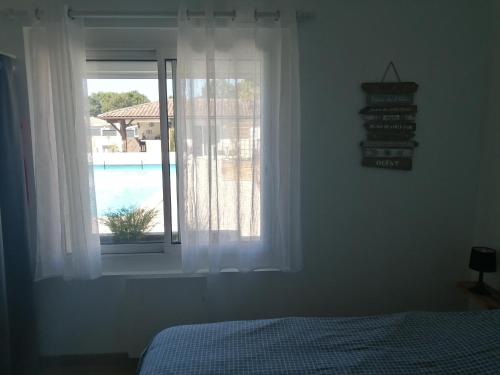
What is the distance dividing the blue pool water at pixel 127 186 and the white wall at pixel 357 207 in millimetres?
506

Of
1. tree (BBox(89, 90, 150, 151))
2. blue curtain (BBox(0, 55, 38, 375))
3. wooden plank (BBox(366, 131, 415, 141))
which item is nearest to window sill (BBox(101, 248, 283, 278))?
blue curtain (BBox(0, 55, 38, 375))

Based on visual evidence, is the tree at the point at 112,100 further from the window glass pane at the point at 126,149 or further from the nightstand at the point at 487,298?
the nightstand at the point at 487,298

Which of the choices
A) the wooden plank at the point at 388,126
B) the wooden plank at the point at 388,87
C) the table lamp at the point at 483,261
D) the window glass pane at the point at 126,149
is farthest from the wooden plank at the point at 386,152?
the window glass pane at the point at 126,149

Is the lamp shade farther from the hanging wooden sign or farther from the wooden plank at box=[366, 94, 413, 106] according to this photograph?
the wooden plank at box=[366, 94, 413, 106]

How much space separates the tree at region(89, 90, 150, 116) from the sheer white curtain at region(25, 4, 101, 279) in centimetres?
20

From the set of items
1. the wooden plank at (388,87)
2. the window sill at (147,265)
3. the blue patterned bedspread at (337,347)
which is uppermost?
the wooden plank at (388,87)

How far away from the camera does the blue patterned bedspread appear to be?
131cm

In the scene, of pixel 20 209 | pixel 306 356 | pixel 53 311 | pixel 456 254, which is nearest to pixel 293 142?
pixel 306 356

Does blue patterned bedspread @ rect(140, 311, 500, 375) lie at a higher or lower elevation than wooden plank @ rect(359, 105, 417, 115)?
lower

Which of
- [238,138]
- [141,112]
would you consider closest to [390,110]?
[238,138]

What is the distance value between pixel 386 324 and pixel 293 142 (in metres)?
1.07

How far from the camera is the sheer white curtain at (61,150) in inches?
74.5

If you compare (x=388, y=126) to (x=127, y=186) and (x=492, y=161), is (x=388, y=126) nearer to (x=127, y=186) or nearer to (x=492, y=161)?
(x=492, y=161)

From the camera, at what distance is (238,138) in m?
2.01
